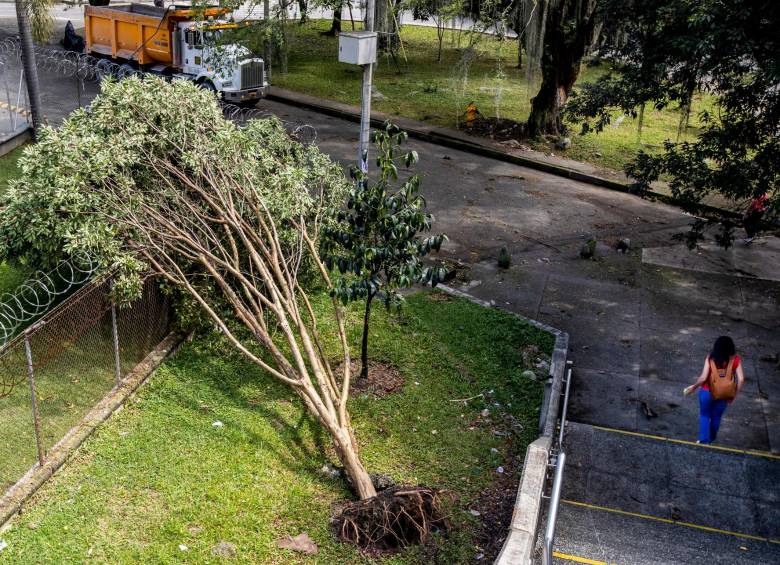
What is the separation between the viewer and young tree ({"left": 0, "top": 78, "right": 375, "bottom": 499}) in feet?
33.9

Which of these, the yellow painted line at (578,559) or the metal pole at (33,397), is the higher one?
the metal pole at (33,397)

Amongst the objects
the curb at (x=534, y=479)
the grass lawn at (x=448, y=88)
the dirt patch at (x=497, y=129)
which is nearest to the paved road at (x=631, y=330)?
the curb at (x=534, y=479)

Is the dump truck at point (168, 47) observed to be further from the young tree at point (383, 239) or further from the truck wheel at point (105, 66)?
the young tree at point (383, 239)

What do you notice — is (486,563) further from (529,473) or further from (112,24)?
(112,24)

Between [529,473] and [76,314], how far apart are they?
17.8 feet

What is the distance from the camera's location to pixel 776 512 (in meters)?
9.16

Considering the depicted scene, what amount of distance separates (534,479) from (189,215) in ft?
19.3

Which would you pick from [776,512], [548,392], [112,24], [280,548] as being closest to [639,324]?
[548,392]

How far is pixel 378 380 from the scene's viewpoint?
1132cm

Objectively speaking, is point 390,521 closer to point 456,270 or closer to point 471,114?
point 456,270

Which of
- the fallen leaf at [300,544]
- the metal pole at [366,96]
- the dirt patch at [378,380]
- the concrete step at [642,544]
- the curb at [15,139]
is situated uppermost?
the metal pole at [366,96]

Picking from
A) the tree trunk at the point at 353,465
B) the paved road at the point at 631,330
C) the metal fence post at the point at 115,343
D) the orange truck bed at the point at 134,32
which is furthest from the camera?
the orange truck bed at the point at 134,32

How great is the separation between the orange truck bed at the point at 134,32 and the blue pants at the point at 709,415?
18.8 meters

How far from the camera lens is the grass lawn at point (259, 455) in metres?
8.00
